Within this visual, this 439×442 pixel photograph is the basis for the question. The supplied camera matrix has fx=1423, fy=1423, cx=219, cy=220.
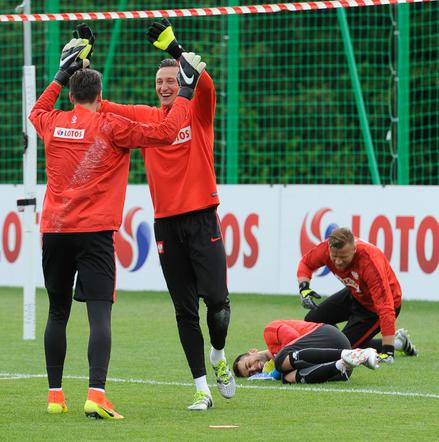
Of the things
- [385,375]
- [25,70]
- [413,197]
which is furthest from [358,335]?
[413,197]

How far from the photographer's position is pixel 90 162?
797 cm

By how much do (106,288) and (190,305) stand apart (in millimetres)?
684

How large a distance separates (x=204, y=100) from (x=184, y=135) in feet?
0.80

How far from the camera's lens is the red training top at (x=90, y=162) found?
7922 millimetres

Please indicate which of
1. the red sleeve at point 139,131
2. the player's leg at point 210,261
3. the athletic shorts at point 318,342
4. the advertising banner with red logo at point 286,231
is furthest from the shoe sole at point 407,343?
the advertising banner with red logo at point 286,231

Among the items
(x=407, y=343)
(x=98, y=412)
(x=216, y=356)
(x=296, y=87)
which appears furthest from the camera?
(x=296, y=87)

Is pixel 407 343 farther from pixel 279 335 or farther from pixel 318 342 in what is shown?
pixel 318 342

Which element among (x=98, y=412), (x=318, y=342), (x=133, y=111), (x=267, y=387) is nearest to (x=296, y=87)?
(x=318, y=342)

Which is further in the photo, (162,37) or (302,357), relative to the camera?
(302,357)

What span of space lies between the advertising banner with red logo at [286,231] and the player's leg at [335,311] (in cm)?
484

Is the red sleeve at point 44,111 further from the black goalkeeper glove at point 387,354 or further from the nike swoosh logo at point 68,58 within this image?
the black goalkeeper glove at point 387,354

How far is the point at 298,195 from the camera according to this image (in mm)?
17188

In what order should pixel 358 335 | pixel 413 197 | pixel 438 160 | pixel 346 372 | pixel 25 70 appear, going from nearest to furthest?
1. pixel 346 372
2. pixel 358 335
3. pixel 25 70
4. pixel 413 197
5. pixel 438 160

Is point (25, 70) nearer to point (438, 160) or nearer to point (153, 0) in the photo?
point (438, 160)
